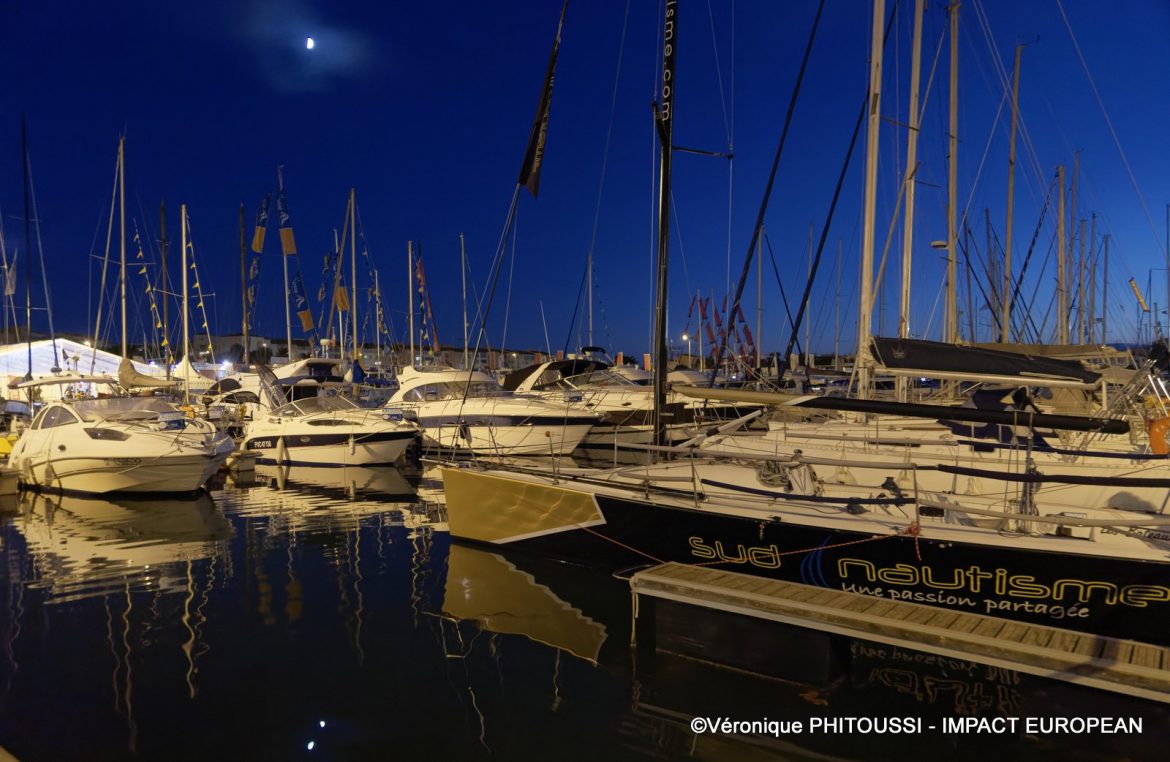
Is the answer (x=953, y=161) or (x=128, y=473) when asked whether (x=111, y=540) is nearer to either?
(x=128, y=473)

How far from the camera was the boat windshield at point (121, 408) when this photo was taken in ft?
54.7

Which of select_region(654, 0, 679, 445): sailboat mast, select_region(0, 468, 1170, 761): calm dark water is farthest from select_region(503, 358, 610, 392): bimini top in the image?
select_region(0, 468, 1170, 761): calm dark water

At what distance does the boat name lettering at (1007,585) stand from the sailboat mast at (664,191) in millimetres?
4243

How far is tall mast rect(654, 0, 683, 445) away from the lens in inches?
433

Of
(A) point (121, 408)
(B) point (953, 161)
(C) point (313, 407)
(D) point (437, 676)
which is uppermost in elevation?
(B) point (953, 161)

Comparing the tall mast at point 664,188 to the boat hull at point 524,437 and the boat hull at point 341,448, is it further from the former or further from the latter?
the boat hull at point 341,448

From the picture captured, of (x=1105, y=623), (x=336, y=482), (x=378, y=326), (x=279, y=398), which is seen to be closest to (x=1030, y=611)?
(x=1105, y=623)

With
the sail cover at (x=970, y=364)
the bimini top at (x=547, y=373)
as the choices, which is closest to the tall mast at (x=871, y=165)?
the sail cover at (x=970, y=364)

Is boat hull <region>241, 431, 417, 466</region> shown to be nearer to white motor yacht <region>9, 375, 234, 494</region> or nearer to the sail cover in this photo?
white motor yacht <region>9, 375, 234, 494</region>

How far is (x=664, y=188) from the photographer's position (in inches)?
447

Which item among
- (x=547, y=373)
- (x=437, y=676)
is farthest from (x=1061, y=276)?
(x=437, y=676)

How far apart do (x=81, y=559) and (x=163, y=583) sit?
2.43 meters

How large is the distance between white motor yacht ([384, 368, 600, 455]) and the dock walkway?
47.5 feet

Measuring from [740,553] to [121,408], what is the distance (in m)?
15.8
